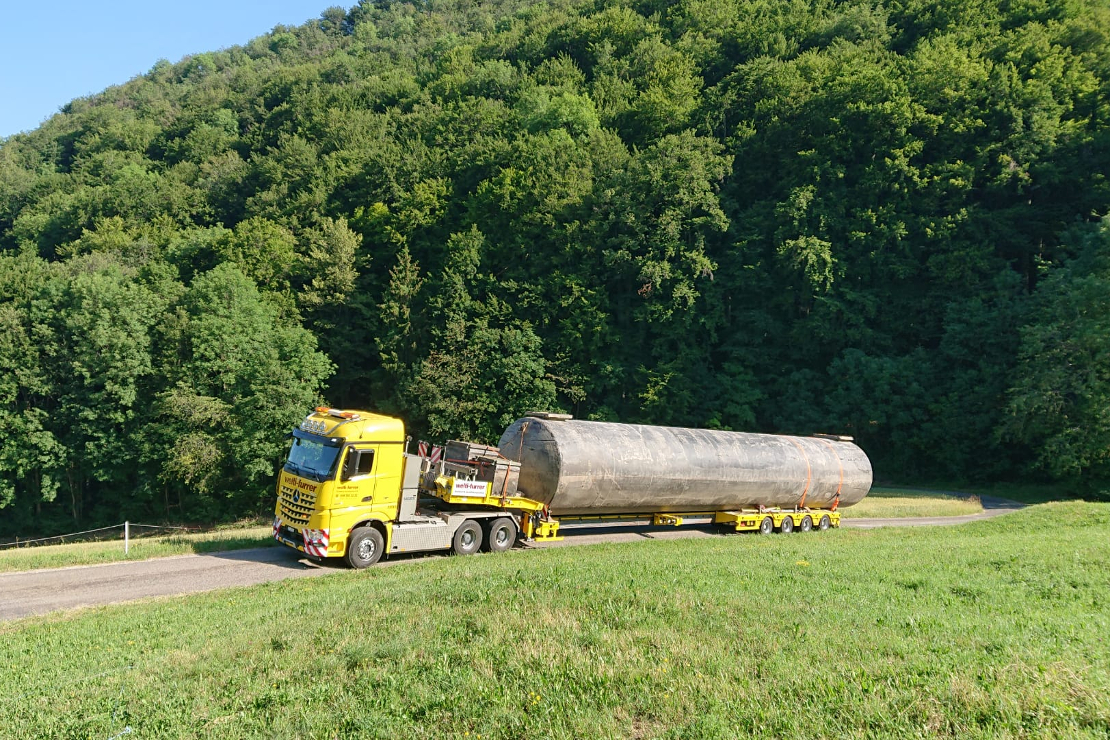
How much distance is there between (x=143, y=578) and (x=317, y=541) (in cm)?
377

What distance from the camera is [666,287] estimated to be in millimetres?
48406

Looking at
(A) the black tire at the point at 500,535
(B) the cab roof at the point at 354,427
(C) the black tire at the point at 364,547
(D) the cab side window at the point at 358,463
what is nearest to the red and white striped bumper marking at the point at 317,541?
(C) the black tire at the point at 364,547

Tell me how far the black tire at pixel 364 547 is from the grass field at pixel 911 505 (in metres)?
20.8

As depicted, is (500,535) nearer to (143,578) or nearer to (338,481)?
(338,481)

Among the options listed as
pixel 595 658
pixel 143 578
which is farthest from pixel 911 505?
pixel 143 578

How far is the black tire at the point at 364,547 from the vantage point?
624 inches

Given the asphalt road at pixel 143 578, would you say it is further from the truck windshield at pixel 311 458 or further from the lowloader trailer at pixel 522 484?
the truck windshield at pixel 311 458

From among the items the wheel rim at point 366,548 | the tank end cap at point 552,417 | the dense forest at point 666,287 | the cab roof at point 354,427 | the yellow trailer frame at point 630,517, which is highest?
the dense forest at point 666,287

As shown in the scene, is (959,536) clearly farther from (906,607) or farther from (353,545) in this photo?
(353,545)

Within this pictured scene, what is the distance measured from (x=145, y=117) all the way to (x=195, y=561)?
104681 mm

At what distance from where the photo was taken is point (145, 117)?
98250 mm

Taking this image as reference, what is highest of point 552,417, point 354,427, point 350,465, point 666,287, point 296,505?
point 666,287

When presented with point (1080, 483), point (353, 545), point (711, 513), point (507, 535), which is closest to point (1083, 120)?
point (1080, 483)

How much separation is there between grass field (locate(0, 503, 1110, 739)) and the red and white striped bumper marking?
2.51 metres
